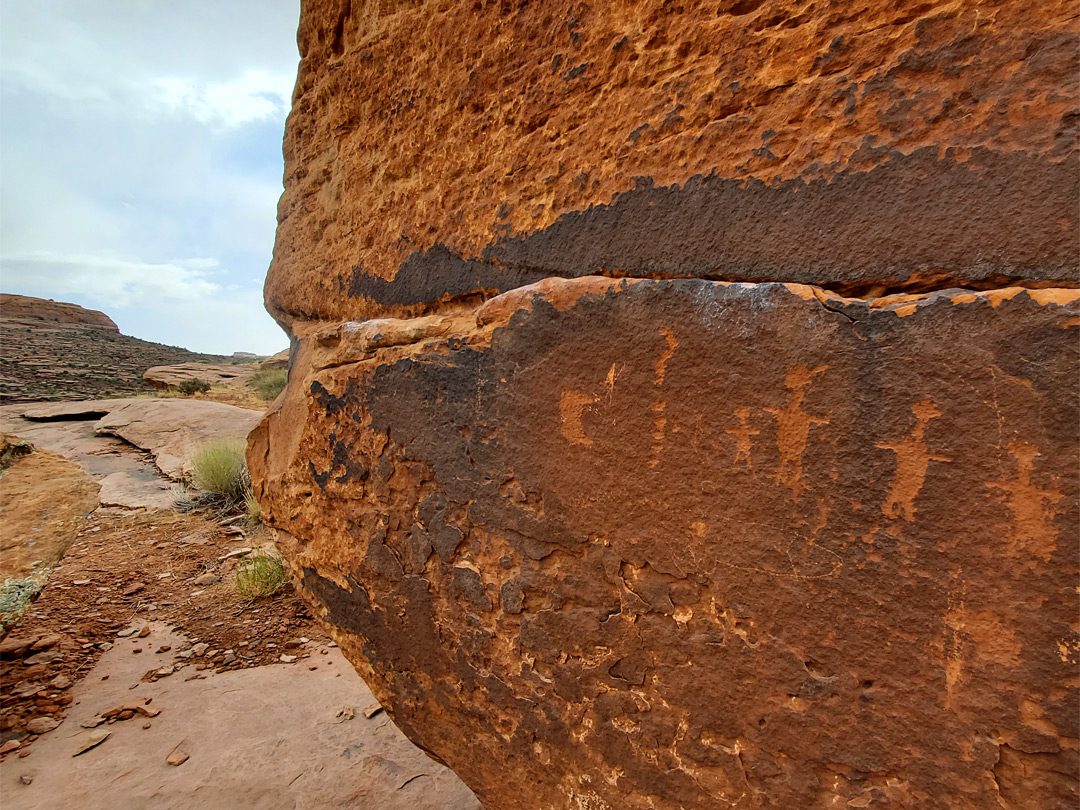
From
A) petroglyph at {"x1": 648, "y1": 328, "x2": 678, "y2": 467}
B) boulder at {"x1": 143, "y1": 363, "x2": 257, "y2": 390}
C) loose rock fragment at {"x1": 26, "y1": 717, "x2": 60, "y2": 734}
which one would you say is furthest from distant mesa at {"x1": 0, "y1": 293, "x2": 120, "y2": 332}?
petroglyph at {"x1": 648, "y1": 328, "x2": 678, "y2": 467}

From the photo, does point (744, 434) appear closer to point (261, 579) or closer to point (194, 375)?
point (261, 579)

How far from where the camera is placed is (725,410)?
2.68 ft

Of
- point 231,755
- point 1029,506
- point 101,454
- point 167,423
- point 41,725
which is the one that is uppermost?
point 1029,506

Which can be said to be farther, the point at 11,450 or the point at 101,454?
the point at 101,454

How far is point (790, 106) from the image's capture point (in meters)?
0.82

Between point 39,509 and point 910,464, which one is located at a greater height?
point 910,464

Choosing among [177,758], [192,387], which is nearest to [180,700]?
[177,758]

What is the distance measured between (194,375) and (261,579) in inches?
466

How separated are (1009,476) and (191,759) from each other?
228 centimetres

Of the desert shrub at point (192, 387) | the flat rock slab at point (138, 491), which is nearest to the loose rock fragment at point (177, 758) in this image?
the flat rock slab at point (138, 491)

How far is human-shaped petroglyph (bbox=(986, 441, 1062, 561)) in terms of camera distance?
0.66m

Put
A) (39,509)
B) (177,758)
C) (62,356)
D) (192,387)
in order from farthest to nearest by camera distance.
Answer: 1. (62,356)
2. (192,387)
3. (39,509)
4. (177,758)

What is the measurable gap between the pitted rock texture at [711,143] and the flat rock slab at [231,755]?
4.62 ft

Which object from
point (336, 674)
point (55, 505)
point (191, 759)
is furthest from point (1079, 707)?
point (55, 505)
